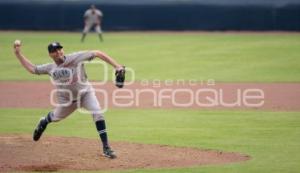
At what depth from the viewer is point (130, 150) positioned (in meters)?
11.4

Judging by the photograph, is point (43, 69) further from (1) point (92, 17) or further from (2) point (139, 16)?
(2) point (139, 16)

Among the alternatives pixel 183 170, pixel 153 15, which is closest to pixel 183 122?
pixel 183 170

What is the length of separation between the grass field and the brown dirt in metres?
0.96

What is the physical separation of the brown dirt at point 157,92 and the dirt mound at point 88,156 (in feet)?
17.1

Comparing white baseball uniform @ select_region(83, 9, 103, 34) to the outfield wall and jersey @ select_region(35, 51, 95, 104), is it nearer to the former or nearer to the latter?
the outfield wall

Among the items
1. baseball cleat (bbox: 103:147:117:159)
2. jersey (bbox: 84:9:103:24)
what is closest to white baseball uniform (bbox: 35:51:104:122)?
baseball cleat (bbox: 103:147:117:159)

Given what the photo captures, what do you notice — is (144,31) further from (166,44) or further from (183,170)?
(183,170)

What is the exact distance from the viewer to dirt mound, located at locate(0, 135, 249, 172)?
10078 millimetres

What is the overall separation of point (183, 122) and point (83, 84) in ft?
14.5

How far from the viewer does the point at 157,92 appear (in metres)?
19.3

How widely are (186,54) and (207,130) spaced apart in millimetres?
16748

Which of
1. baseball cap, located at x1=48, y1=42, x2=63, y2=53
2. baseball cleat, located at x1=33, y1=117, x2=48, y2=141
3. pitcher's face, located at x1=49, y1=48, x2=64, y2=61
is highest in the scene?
baseball cap, located at x1=48, y1=42, x2=63, y2=53
